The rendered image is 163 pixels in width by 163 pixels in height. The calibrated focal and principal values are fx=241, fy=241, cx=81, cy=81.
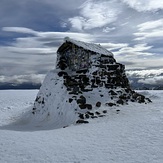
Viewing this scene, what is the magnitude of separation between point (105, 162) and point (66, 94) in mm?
10925

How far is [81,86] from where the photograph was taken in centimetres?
1944

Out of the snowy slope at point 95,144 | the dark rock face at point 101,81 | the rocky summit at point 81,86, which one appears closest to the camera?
the snowy slope at point 95,144

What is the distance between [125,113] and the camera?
1705cm

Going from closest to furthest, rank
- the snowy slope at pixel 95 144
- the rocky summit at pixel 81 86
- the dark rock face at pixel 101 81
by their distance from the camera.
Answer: the snowy slope at pixel 95 144
the rocky summit at pixel 81 86
the dark rock face at pixel 101 81

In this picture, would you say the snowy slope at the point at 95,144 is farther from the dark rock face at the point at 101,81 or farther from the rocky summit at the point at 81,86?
the dark rock face at the point at 101,81

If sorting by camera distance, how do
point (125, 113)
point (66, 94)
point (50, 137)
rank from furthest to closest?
point (66, 94), point (125, 113), point (50, 137)

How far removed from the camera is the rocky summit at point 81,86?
1744cm

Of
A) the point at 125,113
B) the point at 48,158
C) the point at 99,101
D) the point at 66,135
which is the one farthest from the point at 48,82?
the point at 48,158

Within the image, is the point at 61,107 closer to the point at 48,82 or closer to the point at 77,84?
the point at 77,84

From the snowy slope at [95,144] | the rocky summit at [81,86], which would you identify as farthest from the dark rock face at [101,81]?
the snowy slope at [95,144]

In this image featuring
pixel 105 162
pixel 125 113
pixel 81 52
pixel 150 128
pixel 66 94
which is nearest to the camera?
pixel 105 162

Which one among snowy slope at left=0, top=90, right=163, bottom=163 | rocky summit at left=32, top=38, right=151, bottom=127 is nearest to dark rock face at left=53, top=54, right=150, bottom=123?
rocky summit at left=32, top=38, right=151, bottom=127

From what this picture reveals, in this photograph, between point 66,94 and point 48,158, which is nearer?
point 48,158

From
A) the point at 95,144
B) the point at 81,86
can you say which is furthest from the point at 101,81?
the point at 95,144
